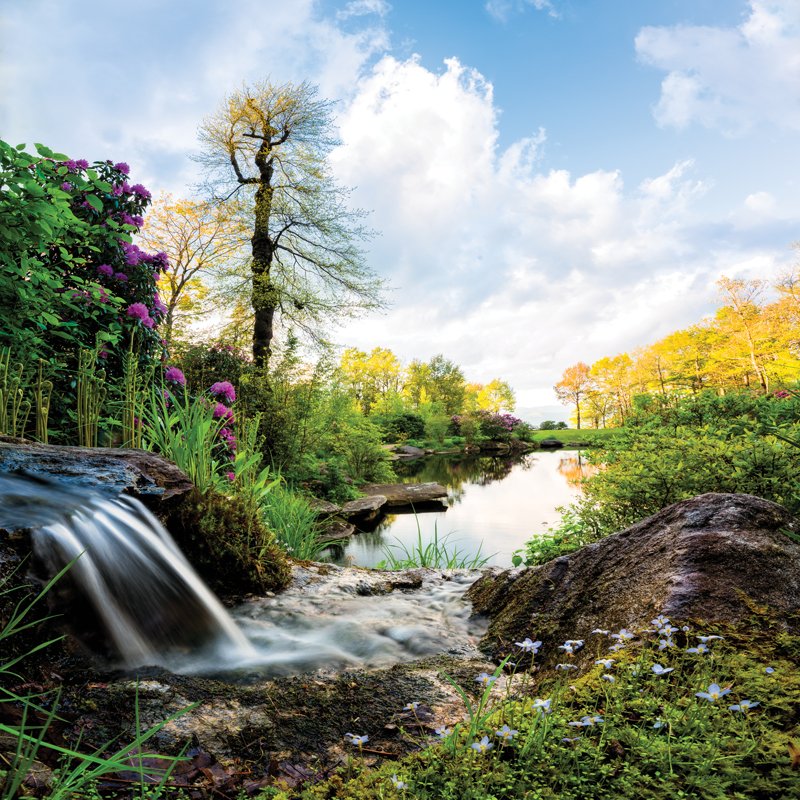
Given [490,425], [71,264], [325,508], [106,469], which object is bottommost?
[325,508]

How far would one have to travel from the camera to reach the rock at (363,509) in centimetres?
960

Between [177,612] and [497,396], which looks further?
[497,396]

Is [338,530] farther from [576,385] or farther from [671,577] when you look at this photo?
[576,385]

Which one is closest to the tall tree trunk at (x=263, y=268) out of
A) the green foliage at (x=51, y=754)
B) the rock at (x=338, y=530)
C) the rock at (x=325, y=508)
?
the rock at (x=325, y=508)

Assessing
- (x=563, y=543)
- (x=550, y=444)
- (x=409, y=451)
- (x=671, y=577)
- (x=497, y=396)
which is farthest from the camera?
(x=497, y=396)

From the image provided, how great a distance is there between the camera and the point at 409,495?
12039 mm

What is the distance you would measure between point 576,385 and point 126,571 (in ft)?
186

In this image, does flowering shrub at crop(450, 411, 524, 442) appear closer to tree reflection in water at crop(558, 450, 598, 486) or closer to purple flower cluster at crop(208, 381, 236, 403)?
tree reflection in water at crop(558, 450, 598, 486)

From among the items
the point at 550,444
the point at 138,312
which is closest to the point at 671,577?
the point at 138,312

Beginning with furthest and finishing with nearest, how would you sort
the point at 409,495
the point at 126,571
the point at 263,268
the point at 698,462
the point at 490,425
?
the point at 490,425 < the point at 263,268 < the point at 409,495 < the point at 698,462 < the point at 126,571

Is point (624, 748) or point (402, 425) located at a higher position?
point (402, 425)

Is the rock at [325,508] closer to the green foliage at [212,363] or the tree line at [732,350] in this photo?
the green foliage at [212,363]

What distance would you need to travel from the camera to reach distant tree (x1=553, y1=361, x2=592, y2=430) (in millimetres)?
54781

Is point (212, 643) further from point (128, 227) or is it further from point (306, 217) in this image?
point (306, 217)
